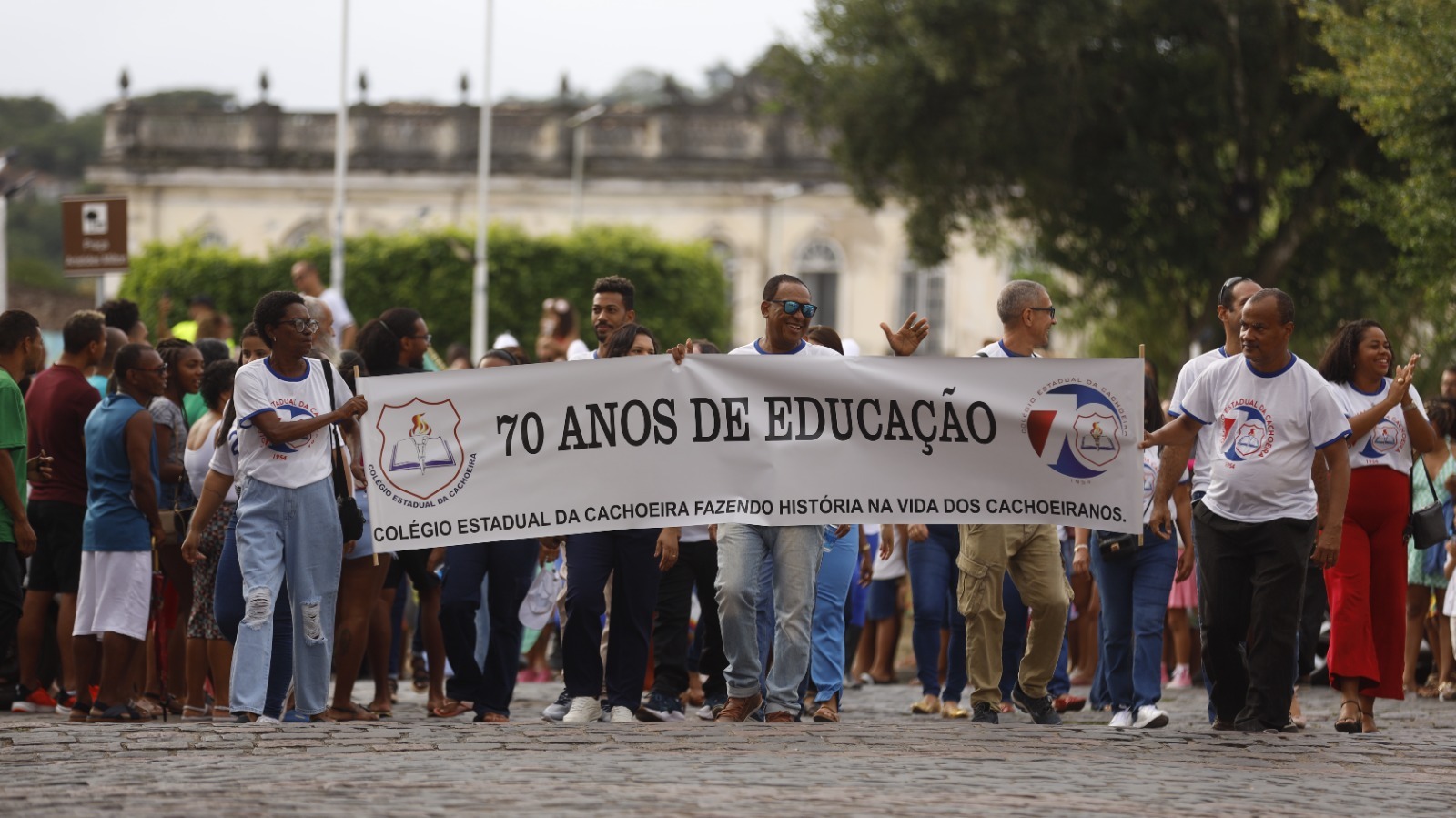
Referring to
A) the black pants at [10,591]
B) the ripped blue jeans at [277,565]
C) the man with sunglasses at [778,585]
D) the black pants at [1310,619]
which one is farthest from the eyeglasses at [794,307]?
the black pants at [10,591]

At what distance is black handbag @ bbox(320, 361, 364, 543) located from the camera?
31.6 ft

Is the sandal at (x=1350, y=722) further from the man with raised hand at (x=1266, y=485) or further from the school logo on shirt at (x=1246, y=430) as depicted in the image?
the school logo on shirt at (x=1246, y=430)

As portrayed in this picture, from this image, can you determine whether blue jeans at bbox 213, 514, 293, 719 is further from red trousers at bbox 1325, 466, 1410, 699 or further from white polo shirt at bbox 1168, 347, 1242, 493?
red trousers at bbox 1325, 466, 1410, 699

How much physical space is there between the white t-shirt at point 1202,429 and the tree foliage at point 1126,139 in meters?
16.3

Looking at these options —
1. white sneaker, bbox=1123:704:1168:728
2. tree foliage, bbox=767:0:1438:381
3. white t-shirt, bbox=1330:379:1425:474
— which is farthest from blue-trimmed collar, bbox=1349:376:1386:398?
tree foliage, bbox=767:0:1438:381

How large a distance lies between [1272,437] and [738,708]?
272 centimetres

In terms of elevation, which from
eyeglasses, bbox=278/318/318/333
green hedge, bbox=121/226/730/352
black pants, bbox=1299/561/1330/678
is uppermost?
green hedge, bbox=121/226/730/352

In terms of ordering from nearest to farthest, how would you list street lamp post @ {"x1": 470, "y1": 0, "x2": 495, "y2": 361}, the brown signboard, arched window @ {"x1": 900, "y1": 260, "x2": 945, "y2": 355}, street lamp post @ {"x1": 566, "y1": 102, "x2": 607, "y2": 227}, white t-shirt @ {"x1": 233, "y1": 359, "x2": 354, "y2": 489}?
white t-shirt @ {"x1": 233, "y1": 359, "x2": 354, "y2": 489} < the brown signboard < street lamp post @ {"x1": 470, "y1": 0, "x2": 495, "y2": 361} < street lamp post @ {"x1": 566, "y1": 102, "x2": 607, "y2": 227} < arched window @ {"x1": 900, "y1": 260, "x2": 945, "y2": 355}

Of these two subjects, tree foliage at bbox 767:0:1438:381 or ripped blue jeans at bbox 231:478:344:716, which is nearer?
ripped blue jeans at bbox 231:478:344:716

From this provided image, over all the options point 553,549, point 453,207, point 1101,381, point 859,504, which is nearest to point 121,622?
point 553,549

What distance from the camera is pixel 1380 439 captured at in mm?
10047

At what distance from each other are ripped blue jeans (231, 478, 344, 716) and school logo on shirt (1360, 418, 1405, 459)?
15.8 ft

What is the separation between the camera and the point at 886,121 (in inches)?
1139

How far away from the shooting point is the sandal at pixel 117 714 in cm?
1034
